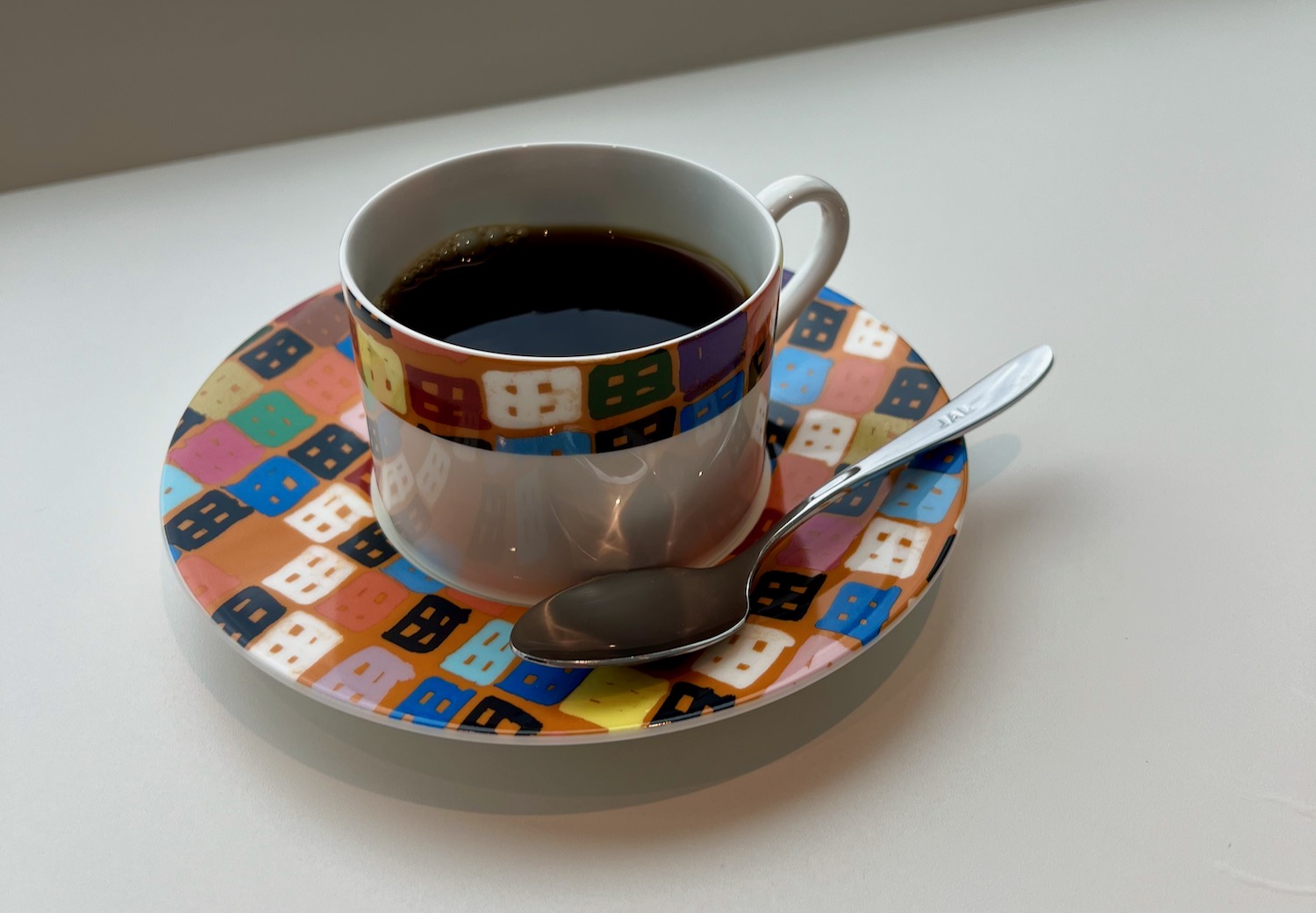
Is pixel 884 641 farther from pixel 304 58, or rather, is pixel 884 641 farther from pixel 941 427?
pixel 304 58

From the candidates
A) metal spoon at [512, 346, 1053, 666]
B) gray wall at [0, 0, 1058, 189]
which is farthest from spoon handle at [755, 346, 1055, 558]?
gray wall at [0, 0, 1058, 189]

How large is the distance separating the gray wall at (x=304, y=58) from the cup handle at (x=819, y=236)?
2.38 ft

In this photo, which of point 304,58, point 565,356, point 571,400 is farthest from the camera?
point 304,58

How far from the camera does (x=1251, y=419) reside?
948mm

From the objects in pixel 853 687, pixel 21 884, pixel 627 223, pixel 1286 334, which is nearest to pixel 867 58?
pixel 1286 334

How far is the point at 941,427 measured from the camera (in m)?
0.79

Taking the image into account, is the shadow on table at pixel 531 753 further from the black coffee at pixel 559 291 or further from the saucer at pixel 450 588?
the black coffee at pixel 559 291

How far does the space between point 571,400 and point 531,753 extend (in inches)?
8.5

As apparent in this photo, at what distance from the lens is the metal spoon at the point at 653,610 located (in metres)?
0.64

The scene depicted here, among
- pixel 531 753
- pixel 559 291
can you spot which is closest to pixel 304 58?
pixel 559 291

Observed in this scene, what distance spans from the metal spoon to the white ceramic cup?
0.10 ft

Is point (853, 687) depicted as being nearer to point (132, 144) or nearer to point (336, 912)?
point (336, 912)

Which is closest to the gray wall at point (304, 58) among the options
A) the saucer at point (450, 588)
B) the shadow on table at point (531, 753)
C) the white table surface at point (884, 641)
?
the white table surface at point (884, 641)

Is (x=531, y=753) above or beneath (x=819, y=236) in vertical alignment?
beneath
